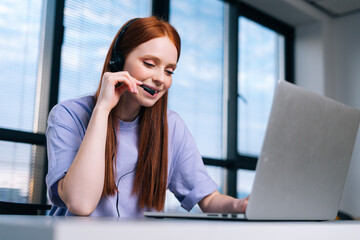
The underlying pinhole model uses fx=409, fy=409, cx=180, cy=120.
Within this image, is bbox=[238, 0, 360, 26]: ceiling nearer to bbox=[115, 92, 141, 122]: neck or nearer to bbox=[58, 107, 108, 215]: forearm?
bbox=[115, 92, 141, 122]: neck

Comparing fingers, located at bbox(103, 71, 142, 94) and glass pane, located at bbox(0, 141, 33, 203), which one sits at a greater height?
fingers, located at bbox(103, 71, 142, 94)

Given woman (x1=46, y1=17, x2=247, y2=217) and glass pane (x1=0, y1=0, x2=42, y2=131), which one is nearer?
woman (x1=46, y1=17, x2=247, y2=217)

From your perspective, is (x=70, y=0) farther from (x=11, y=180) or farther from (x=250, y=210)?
(x=250, y=210)

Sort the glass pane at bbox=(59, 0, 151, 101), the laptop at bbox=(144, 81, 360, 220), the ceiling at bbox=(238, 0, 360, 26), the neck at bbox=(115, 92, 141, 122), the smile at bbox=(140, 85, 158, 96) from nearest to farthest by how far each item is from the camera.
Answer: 1. the laptop at bbox=(144, 81, 360, 220)
2. the smile at bbox=(140, 85, 158, 96)
3. the neck at bbox=(115, 92, 141, 122)
4. the glass pane at bbox=(59, 0, 151, 101)
5. the ceiling at bbox=(238, 0, 360, 26)

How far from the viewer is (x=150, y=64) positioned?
47.4 inches

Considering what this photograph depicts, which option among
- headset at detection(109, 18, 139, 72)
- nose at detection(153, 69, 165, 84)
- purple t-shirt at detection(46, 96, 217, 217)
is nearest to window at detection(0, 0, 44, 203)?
purple t-shirt at detection(46, 96, 217, 217)

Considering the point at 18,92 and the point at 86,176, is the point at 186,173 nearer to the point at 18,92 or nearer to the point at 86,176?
the point at 86,176

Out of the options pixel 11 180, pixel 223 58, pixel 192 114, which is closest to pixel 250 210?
pixel 11 180

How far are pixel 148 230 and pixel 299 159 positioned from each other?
41 centimetres

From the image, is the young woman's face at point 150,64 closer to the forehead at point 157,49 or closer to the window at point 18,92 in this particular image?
the forehead at point 157,49

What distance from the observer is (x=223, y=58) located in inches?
135

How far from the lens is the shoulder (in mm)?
1153

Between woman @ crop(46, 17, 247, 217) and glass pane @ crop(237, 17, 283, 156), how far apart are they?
2156mm

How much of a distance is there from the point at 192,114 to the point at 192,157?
1.71 m
